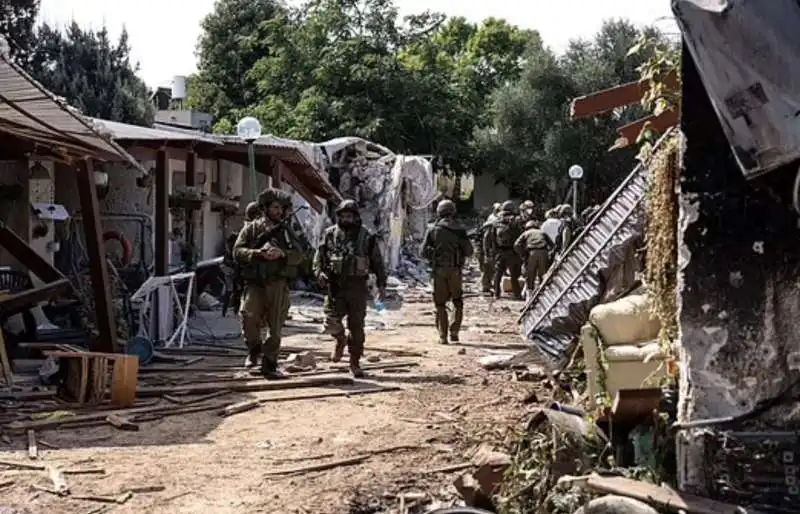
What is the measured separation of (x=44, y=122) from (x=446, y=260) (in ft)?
19.8

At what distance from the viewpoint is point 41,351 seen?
412 inches

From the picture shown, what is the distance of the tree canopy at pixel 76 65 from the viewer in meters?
28.3

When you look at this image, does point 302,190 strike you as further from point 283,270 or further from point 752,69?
point 752,69

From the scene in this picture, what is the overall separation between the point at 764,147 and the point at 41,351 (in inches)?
341

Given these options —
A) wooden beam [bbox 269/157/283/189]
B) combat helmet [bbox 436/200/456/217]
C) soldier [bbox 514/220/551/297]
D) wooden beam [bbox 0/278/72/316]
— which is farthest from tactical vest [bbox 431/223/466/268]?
wooden beam [bbox 0/278/72/316]

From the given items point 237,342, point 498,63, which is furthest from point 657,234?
point 498,63

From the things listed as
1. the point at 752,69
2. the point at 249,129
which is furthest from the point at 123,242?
the point at 752,69

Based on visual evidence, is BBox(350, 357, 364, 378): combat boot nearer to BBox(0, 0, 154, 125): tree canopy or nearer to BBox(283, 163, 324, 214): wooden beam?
BBox(283, 163, 324, 214): wooden beam

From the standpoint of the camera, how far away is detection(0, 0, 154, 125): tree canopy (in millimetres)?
28328

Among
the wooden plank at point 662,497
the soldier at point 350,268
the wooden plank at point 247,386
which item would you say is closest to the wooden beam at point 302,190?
the soldier at point 350,268

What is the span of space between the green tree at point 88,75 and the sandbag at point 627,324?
24367 millimetres

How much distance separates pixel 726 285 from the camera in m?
4.21

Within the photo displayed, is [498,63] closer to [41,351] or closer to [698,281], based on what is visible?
[41,351]

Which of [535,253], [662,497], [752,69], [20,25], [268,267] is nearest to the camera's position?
[752,69]
